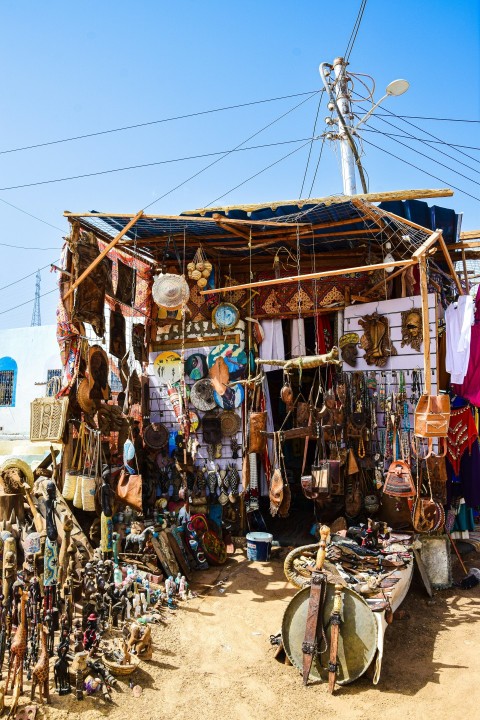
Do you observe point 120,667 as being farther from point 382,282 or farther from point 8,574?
point 382,282

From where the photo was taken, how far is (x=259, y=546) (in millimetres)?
7105

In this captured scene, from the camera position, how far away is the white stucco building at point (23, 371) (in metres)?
16.8

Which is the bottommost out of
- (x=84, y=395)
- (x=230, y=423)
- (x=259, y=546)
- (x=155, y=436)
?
(x=259, y=546)

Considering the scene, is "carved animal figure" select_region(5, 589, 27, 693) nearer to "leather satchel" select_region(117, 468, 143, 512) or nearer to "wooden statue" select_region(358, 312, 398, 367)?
"leather satchel" select_region(117, 468, 143, 512)

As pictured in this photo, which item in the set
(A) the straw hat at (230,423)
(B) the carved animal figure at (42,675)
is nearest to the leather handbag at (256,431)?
(A) the straw hat at (230,423)

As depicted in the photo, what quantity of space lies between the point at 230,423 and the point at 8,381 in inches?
478

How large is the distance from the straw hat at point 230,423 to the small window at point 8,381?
1161cm

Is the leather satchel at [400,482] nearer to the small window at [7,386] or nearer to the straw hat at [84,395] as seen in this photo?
the straw hat at [84,395]

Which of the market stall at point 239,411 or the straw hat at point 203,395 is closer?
the market stall at point 239,411

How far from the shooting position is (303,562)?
5.02 meters

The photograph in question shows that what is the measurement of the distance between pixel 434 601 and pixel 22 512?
479 cm

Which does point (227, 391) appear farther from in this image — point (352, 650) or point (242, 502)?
point (352, 650)

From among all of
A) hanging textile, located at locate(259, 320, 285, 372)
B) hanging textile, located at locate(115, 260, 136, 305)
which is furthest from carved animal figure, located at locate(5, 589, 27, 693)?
hanging textile, located at locate(259, 320, 285, 372)

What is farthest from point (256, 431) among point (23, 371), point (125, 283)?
point (23, 371)
